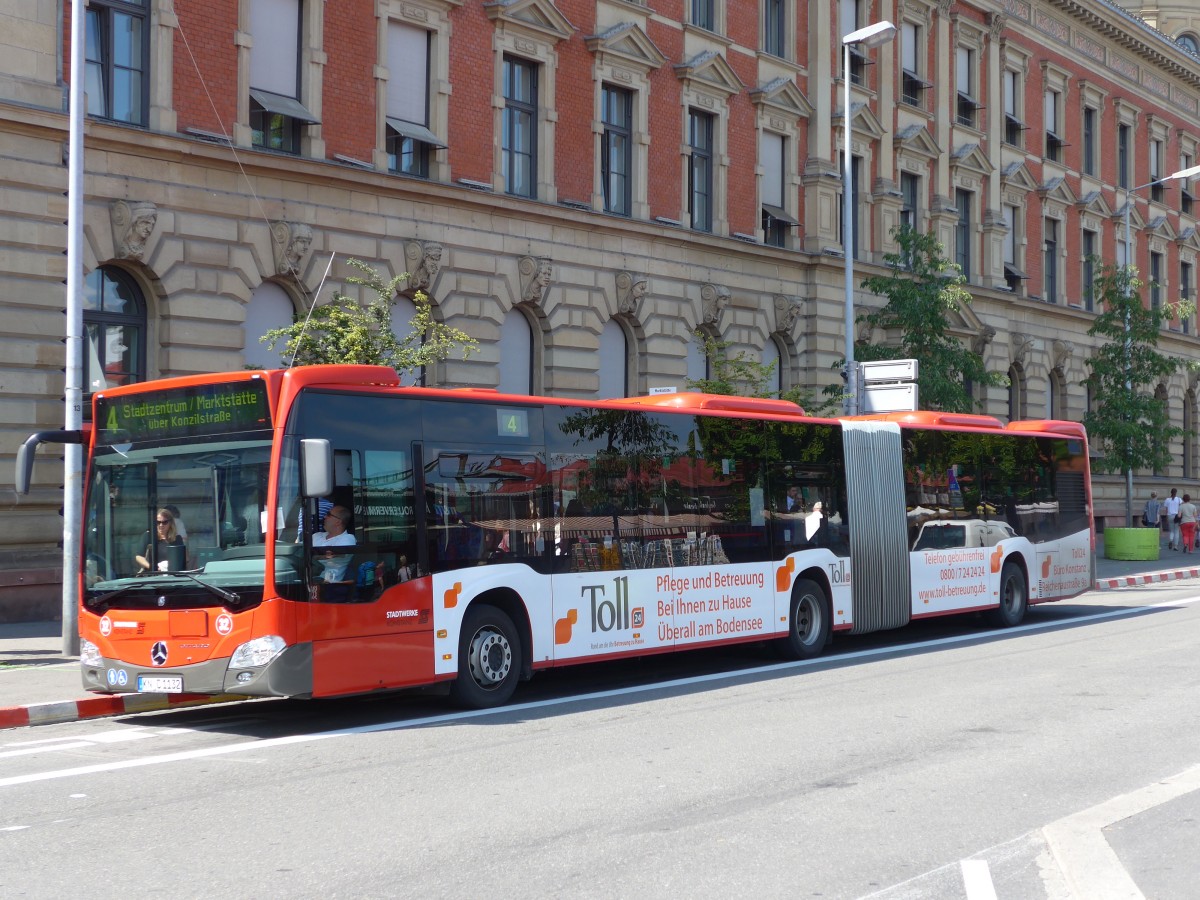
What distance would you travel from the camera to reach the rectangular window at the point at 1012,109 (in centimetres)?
4222

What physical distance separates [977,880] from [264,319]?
1800 cm

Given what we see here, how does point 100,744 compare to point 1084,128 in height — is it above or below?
below

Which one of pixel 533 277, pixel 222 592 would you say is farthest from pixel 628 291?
pixel 222 592

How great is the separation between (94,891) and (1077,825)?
4.79m

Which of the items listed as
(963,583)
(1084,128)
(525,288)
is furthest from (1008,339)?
(963,583)

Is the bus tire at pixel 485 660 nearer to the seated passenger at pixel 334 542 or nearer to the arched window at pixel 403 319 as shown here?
the seated passenger at pixel 334 542

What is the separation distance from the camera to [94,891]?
20.7ft

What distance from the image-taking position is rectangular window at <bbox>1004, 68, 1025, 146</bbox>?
42.2 meters

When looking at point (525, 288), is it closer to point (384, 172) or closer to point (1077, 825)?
point (384, 172)

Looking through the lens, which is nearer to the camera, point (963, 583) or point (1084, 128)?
point (963, 583)

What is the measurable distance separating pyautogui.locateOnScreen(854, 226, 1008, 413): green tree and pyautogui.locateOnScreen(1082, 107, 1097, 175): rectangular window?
18.1 meters

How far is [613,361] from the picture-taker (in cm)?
2892

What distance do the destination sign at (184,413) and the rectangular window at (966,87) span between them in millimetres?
32511

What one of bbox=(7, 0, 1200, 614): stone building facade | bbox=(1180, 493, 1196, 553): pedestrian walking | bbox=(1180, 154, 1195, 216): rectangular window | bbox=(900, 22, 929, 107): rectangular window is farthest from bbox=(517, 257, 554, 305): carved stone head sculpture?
bbox=(1180, 154, 1195, 216): rectangular window
